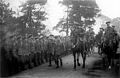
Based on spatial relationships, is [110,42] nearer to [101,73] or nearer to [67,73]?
[101,73]

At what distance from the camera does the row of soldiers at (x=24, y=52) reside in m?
12.4

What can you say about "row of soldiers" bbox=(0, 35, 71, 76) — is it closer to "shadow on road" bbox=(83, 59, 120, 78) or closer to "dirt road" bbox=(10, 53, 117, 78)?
"dirt road" bbox=(10, 53, 117, 78)

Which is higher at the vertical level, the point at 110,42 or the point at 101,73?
the point at 110,42

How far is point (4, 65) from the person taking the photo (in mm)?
12297

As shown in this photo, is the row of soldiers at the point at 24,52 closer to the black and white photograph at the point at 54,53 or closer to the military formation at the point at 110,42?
the black and white photograph at the point at 54,53

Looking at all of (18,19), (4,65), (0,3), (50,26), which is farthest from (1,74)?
(50,26)

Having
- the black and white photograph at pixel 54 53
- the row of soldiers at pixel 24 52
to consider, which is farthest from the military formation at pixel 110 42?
the row of soldiers at pixel 24 52

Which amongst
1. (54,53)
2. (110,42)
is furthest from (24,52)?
(110,42)

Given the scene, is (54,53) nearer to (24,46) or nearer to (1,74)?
(24,46)

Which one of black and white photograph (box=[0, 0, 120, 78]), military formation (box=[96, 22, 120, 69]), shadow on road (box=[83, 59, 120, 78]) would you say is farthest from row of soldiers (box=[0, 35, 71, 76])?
shadow on road (box=[83, 59, 120, 78])

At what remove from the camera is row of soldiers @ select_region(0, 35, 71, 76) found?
40.8 feet

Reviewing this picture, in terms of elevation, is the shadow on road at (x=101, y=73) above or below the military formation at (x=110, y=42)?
below

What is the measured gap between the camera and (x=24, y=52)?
1514cm

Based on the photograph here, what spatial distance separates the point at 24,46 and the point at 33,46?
192 centimetres
